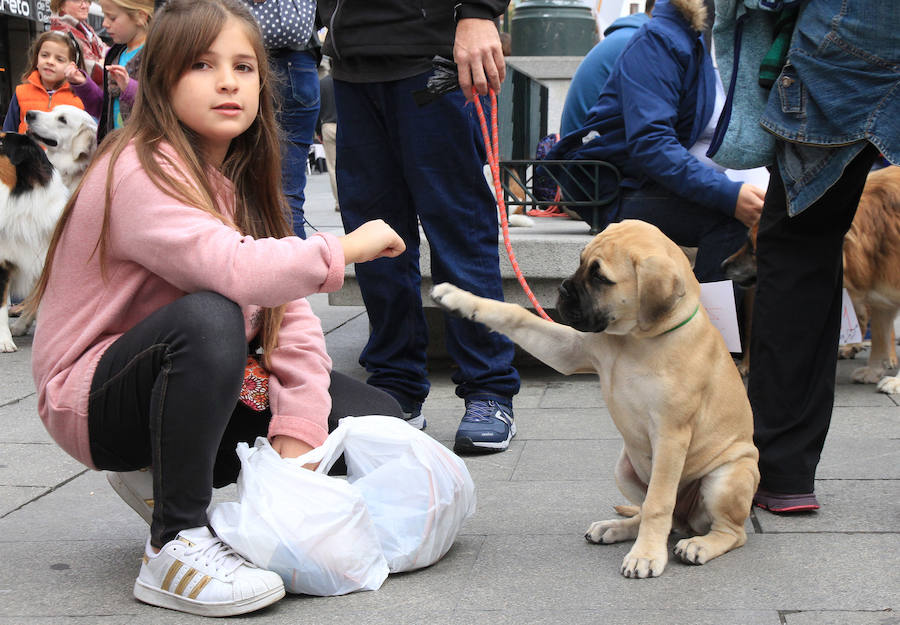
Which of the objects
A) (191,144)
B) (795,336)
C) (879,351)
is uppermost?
(191,144)

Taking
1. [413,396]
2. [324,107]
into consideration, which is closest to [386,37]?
[413,396]

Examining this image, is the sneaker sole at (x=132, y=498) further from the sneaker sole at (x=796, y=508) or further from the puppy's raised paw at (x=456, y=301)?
the sneaker sole at (x=796, y=508)

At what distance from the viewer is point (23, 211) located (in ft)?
20.1

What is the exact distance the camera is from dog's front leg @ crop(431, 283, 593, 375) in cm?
273

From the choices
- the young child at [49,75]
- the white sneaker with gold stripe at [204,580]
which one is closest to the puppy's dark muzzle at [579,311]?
the white sneaker with gold stripe at [204,580]

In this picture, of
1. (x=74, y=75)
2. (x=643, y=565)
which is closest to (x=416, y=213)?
(x=643, y=565)

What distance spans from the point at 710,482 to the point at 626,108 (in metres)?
2.51

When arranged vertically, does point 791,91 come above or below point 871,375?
above

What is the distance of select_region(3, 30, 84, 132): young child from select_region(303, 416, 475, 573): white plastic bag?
563cm

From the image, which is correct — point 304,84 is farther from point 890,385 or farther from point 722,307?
point 890,385

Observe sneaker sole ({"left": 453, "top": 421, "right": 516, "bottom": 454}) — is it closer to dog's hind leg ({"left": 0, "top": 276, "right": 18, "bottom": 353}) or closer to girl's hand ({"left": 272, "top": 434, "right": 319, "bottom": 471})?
girl's hand ({"left": 272, "top": 434, "right": 319, "bottom": 471})

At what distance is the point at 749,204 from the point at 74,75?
4813 mm

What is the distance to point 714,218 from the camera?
471 centimetres

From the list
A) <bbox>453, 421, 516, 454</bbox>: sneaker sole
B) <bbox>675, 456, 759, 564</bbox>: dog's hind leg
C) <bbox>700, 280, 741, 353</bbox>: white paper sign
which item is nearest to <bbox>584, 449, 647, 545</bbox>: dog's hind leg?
<bbox>675, 456, 759, 564</bbox>: dog's hind leg
